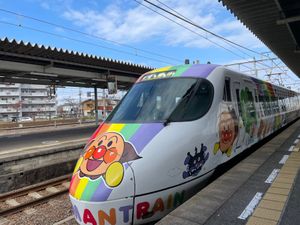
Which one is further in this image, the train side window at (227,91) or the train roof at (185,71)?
the train side window at (227,91)

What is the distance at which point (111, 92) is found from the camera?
1828cm

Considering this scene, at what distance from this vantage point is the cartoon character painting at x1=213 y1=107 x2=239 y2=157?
5590mm

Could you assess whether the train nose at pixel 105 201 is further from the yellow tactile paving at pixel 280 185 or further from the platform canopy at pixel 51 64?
the platform canopy at pixel 51 64

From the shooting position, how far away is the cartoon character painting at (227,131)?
5590 millimetres

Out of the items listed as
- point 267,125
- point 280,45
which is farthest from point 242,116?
point 280,45

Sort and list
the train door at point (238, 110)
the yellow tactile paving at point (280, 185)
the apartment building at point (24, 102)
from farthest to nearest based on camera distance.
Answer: the apartment building at point (24, 102)
the train door at point (238, 110)
the yellow tactile paving at point (280, 185)

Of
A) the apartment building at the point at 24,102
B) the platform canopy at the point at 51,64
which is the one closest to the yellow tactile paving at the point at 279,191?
the platform canopy at the point at 51,64

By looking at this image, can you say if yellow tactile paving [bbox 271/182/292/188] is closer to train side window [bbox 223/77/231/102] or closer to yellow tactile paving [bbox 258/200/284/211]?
yellow tactile paving [bbox 258/200/284/211]

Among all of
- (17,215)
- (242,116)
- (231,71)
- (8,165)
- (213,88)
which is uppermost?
(231,71)

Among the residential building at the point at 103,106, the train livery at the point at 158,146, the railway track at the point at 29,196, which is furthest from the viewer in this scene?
the residential building at the point at 103,106

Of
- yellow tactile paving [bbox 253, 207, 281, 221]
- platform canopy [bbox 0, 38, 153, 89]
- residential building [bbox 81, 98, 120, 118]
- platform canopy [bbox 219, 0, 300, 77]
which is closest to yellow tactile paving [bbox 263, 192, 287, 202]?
yellow tactile paving [bbox 253, 207, 281, 221]

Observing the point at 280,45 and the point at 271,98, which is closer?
the point at 271,98

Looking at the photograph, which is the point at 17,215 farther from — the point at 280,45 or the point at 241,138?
the point at 280,45

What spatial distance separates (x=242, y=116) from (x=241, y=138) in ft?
1.86
